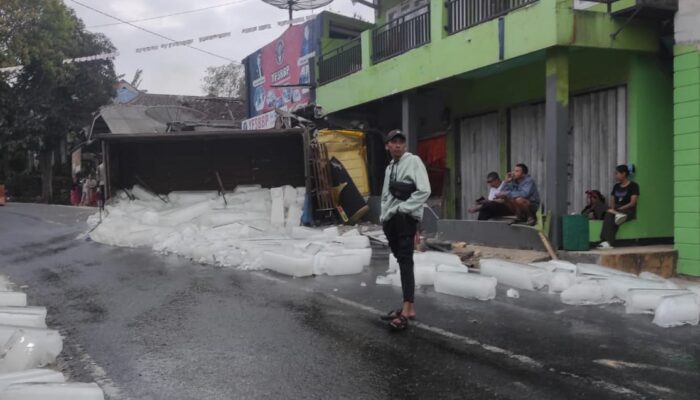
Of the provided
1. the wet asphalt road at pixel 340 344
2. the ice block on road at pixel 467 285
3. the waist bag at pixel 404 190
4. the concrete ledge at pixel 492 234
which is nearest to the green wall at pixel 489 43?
the concrete ledge at pixel 492 234

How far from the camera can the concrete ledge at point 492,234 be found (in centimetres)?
926

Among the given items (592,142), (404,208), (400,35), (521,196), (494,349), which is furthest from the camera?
(400,35)

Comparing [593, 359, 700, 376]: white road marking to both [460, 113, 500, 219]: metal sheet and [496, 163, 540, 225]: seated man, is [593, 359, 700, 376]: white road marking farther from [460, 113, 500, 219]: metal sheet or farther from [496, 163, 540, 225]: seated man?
[460, 113, 500, 219]: metal sheet

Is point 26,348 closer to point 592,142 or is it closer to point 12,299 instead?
point 12,299

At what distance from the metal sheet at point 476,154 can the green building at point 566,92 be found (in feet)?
0.10

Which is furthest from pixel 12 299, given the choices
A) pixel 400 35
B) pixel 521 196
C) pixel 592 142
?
pixel 400 35

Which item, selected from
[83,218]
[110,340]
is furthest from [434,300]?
→ [83,218]

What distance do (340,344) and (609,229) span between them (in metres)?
6.03

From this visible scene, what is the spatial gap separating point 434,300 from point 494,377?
8.43ft

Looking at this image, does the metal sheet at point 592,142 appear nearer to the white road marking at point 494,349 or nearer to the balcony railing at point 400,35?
the balcony railing at point 400,35

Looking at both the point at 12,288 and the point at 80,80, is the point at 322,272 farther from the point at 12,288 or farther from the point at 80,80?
the point at 80,80

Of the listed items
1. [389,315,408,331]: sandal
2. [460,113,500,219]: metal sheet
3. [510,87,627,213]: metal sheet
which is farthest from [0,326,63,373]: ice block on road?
[460,113,500,219]: metal sheet

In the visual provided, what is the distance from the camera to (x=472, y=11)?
36.2ft

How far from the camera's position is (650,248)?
354 inches
